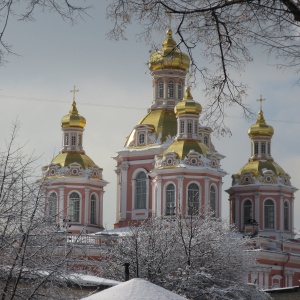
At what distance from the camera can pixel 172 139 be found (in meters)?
56.3

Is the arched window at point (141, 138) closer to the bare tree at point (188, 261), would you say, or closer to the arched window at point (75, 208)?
the arched window at point (75, 208)

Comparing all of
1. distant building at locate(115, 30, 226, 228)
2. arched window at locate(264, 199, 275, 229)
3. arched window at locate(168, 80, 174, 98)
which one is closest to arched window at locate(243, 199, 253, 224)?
arched window at locate(264, 199, 275, 229)

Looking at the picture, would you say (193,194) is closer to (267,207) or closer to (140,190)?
(140,190)

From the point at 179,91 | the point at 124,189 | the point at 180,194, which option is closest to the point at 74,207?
the point at 124,189

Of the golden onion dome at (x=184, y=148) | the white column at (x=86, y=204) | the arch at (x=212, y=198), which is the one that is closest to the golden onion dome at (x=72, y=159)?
the white column at (x=86, y=204)

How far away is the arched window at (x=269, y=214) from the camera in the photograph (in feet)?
189

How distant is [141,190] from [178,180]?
3.83 metres

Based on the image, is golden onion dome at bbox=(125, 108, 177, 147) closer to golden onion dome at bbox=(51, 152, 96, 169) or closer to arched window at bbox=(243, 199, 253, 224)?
golden onion dome at bbox=(51, 152, 96, 169)

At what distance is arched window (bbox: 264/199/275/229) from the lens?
189ft

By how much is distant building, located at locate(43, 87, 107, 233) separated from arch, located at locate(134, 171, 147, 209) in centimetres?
220

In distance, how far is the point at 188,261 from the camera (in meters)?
33.9

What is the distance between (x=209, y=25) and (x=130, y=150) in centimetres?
4702

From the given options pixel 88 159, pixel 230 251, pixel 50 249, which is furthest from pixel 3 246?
pixel 88 159

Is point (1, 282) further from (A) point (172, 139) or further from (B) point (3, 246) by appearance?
(A) point (172, 139)
